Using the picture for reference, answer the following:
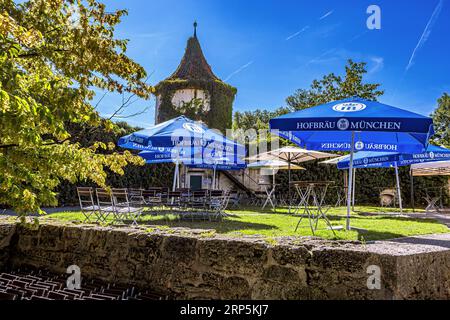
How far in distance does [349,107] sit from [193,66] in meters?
21.5

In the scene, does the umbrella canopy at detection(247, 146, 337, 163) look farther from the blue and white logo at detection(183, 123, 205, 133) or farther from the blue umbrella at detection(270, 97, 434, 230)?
the blue umbrella at detection(270, 97, 434, 230)

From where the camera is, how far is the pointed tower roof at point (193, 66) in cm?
2549

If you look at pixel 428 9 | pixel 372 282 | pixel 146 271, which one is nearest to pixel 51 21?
pixel 146 271

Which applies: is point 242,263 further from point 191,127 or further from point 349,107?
point 191,127

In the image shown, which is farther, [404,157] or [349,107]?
[404,157]

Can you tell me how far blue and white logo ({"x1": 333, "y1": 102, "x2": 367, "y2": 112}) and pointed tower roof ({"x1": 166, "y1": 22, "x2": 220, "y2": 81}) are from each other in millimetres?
19668

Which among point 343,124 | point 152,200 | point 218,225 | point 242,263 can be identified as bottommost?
point 242,263

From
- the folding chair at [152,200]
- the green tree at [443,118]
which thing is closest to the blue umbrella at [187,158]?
the folding chair at [152,200]

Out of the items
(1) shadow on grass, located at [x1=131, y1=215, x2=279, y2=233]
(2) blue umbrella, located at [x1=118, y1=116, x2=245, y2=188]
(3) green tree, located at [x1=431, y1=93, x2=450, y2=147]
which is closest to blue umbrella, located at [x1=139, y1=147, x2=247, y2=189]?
(2) blue umbrella, located at [x1=118, y1=116, x2=245, y2=188]

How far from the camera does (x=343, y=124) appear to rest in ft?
17.3

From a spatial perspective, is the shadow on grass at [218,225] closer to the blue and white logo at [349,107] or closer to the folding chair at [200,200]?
the folding chair at [200,200]

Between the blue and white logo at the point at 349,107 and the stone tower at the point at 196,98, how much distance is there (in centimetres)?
1856

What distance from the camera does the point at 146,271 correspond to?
4332 millimetres

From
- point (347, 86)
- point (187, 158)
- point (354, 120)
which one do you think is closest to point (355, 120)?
point (354, 120)
